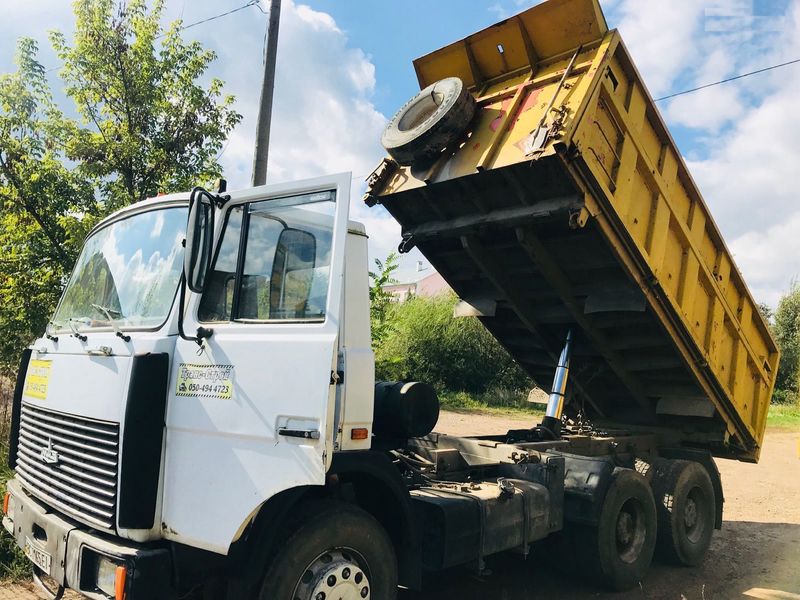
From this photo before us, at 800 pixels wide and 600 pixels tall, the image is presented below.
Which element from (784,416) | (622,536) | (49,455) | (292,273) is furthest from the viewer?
(784,416)

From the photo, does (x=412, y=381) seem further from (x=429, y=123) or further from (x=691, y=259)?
(x=691, y=259)

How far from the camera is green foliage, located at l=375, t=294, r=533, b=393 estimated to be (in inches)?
914

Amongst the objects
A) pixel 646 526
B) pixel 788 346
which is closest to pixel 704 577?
pixel 646 526

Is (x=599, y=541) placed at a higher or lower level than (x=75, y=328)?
lower

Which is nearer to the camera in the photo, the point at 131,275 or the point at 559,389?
the point at 131,275

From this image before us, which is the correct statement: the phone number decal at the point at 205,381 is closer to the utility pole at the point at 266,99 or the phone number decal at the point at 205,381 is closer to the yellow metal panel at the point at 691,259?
the yellow metal panel at the point at 691,259

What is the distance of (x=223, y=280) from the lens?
10.9 feet

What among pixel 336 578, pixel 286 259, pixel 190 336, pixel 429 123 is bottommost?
pixel 336 578

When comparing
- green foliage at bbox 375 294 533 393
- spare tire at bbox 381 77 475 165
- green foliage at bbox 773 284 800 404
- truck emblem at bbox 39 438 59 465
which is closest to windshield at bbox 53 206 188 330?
truck emblem at bbox 39 438 59 465

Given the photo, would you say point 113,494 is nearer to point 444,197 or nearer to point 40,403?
point 40,403

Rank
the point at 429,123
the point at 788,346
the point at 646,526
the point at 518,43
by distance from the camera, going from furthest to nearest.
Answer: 1. the point at 788,346
2. the point at 646,526
3. the point at 518,43
4. the point at 429,123

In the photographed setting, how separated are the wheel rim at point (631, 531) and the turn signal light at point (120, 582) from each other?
3.83 metres

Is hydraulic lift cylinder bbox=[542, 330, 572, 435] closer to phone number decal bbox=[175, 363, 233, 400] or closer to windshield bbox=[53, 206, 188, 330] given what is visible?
phone number decal bbox=[175, 363, 233, 400]

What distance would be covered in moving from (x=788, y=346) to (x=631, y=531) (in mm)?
29153
